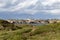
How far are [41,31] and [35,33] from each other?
4.95 ft

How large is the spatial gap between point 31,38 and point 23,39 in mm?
2655

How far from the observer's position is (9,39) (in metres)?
35.2

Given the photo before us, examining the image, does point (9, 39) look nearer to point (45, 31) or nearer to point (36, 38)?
point (36, 38)

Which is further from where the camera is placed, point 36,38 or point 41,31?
point 41,31

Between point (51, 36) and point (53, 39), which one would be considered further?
point (51, 36)

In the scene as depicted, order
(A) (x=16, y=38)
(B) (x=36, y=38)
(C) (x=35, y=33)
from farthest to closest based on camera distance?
(C) (x=35, y=33) < (B) (x=36, y=38) < (A) (x=16, y=38)

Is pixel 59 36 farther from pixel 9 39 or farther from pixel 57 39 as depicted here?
pixel 9 39

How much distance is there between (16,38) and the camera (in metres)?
35.1

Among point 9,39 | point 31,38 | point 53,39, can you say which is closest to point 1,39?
point 9,39

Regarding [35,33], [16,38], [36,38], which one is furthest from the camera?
[35,33]

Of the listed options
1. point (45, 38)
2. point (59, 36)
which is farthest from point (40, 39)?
point (59, 36)

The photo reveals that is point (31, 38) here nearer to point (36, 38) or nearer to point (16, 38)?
point (36, 38)

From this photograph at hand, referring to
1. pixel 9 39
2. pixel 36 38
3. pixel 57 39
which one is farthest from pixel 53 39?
pixel 9 39

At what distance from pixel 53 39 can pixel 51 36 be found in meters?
2.30
